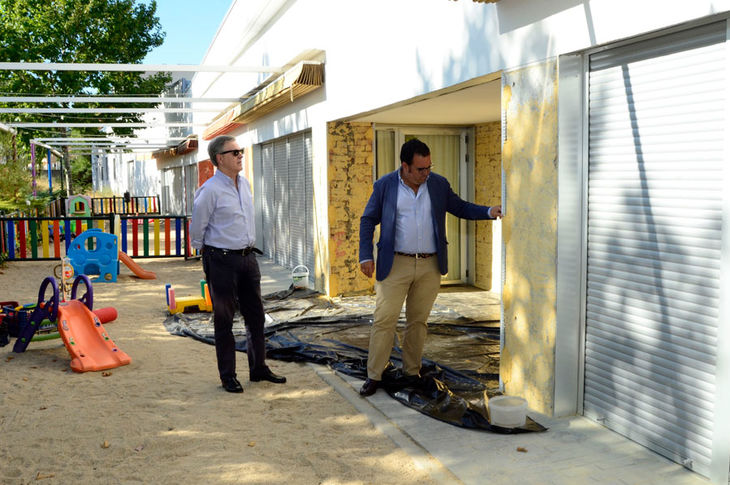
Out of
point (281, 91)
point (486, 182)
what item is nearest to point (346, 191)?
point (486, 182)

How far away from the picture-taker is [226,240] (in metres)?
4.98

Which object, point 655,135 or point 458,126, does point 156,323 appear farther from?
point 655,135

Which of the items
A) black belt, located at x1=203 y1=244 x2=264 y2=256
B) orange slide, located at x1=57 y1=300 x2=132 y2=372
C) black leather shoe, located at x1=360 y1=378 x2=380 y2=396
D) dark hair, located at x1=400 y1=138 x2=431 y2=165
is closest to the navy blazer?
dark hair, located at x1=400 y1=138 x2=431 y2=165

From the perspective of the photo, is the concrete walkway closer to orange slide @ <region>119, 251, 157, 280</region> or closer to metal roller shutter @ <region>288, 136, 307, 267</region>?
metal roller shutter @ <region>288, 136, 307, 267</region>

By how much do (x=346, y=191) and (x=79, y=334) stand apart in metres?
4.21

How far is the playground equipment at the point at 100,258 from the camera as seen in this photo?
11070 mm

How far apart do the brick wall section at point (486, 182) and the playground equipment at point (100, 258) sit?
609cm

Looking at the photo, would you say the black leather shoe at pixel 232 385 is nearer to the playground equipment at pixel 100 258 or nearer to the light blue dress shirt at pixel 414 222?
the light blue dress shirt at pixel 414 222

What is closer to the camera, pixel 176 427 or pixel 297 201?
pixel 176 427

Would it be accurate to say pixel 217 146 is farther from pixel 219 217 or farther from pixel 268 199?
pixel 268 199

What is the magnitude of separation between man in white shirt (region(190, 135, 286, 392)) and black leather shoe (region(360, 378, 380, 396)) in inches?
38.0

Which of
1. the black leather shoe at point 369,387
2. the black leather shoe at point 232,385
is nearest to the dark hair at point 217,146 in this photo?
the black leather shoe at point 232,385

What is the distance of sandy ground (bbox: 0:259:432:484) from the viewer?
12.2ft

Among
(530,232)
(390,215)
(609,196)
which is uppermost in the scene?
(609,196)
